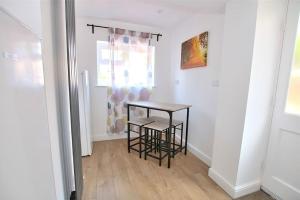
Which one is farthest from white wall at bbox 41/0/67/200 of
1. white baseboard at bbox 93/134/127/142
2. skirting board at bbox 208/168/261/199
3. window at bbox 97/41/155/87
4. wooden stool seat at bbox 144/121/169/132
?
white baseboard at bbox 93/134/127/142

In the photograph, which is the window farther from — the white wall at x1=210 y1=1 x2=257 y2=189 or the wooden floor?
the white wall at x1=210 y1=1 x2=257 y2=189

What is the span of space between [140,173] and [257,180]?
140 centimetres

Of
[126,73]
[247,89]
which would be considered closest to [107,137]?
[126,73]

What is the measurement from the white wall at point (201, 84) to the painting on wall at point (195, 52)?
71 millimetres

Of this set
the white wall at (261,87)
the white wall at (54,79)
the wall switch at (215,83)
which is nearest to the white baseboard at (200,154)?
the white wall at (261,87)

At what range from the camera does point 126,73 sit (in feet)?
9.73

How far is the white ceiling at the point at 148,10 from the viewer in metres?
1.71

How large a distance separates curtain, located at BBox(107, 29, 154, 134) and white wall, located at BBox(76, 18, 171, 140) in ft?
0.46

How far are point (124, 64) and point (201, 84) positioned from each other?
4.84 ft

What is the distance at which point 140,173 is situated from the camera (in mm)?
2037

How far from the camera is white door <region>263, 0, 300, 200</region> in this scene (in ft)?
4.77

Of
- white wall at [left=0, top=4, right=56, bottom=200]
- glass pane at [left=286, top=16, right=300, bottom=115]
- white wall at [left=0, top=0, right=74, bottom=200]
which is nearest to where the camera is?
white wall at [left=0, top=4, right=56, bottom=200]

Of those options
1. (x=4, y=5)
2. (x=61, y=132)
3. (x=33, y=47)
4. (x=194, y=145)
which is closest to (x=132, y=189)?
(x=61, y=132)

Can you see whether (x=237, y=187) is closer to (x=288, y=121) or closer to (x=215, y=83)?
(x=288, y=121)
